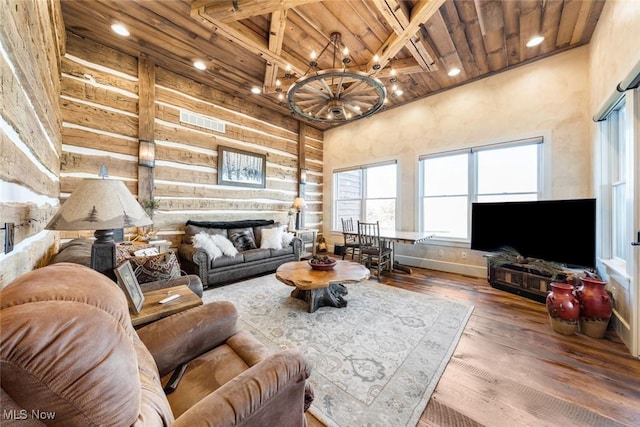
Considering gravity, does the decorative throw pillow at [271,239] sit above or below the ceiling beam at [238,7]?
below

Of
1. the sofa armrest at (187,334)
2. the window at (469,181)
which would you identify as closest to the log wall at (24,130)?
the sofa armrest at (187,334)

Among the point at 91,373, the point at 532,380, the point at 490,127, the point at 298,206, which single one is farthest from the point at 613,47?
the point at 298,206

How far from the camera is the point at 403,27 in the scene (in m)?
2.61

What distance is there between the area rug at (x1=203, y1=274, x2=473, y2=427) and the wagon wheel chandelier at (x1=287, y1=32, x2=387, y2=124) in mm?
2510

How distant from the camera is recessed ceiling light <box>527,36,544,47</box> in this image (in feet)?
10.4

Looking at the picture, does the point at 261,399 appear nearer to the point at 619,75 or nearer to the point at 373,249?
the point at 373,249

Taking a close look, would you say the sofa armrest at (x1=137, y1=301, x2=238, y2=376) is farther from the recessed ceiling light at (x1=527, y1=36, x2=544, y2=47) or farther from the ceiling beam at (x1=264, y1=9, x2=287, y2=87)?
the recessed ceiling light at (x1=527, y1=36, x2=544, y2=47)

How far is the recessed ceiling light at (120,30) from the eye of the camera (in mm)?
2947

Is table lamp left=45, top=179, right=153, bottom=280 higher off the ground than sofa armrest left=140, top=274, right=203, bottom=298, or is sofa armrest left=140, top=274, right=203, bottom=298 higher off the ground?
table lamp left=45, top=179, right=153, bottom=280

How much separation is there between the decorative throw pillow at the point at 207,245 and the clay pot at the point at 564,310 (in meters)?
4.02

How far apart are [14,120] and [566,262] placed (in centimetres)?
483

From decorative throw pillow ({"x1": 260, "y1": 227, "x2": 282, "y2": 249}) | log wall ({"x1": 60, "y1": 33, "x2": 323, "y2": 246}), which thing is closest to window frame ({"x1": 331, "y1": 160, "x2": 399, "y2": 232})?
log wall ({"x1": 60, "y1": 33, "x2": 323, "y2": 246})

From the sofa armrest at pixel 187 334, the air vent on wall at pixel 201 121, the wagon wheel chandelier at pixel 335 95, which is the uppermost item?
the air vent on wall at pixel 201 121

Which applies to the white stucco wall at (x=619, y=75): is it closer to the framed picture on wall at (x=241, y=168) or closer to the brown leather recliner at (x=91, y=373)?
the brown leather recliner at (x=91, y=373)
